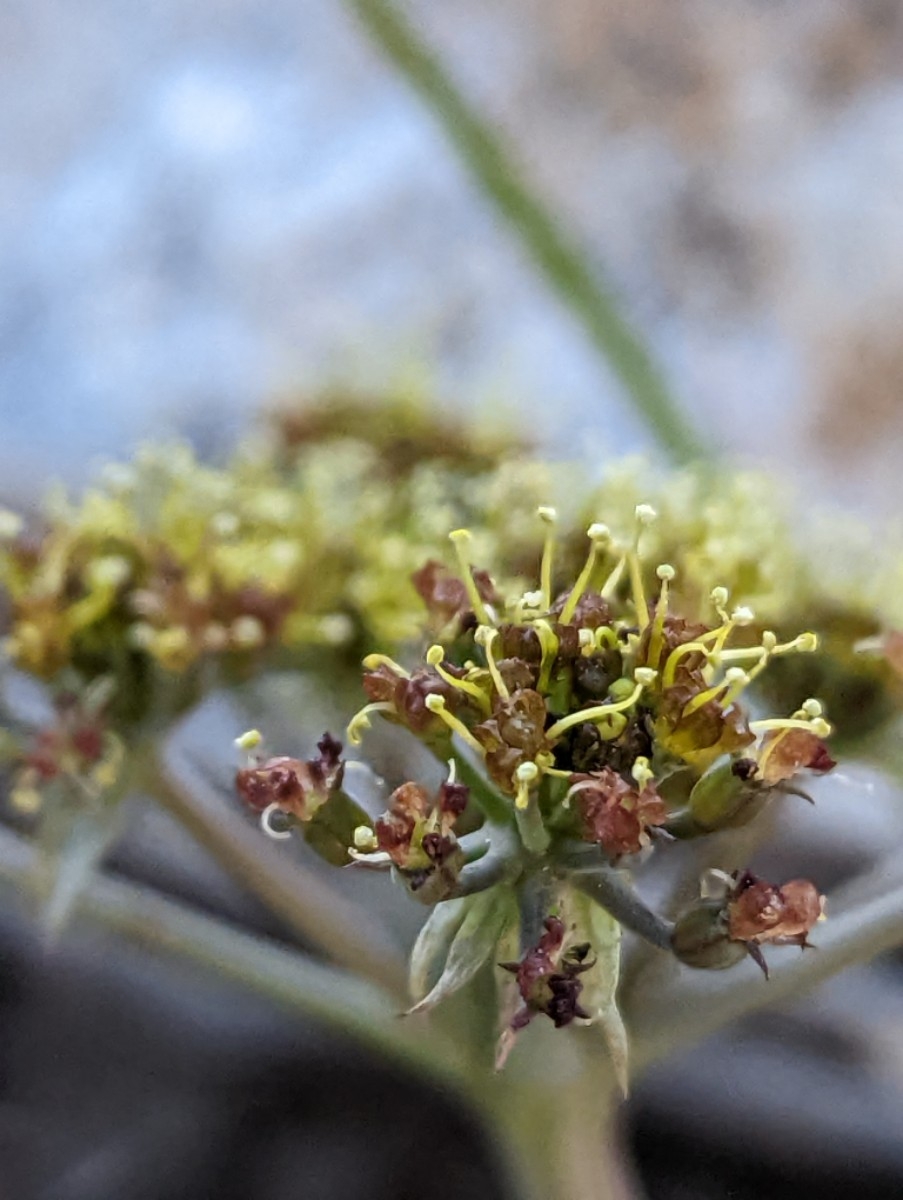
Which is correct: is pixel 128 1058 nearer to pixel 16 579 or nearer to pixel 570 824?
pixel 16 579

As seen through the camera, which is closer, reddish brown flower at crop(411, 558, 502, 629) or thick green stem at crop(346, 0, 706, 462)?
reddish brown flower at crop(411, 558, 502, 629)

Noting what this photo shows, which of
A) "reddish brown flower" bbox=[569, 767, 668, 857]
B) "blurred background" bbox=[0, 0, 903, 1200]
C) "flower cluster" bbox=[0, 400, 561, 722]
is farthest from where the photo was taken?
"blurred background" bbox=[0, 0, 903, 1200]

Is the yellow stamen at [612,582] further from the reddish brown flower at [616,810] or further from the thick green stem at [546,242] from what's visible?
the thick green stem at [546,242]

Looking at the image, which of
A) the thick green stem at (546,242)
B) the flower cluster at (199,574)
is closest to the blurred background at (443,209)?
the thick green stem at (546,242)

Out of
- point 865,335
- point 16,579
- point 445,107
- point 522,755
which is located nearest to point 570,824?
point 522,755

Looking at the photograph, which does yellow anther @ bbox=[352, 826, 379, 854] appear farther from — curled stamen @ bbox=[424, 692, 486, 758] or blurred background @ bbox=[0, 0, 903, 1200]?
blurred background @ bbox=[0, 0, 903, 1200]

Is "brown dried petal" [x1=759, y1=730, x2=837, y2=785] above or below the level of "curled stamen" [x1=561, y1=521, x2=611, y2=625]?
below

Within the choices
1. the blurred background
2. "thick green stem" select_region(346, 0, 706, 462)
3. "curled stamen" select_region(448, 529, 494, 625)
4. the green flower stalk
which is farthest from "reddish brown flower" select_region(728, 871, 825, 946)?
the blurred background
